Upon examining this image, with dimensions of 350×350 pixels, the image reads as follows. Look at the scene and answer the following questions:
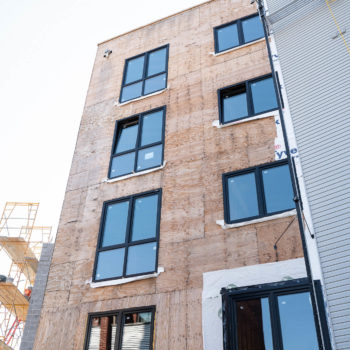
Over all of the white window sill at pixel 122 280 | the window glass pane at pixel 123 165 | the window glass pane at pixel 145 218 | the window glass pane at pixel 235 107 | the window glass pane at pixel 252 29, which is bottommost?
the white window sill at pixel 122 280

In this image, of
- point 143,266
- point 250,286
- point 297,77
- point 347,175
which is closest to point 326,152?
point 347,175

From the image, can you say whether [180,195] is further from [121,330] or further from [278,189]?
[121,330]

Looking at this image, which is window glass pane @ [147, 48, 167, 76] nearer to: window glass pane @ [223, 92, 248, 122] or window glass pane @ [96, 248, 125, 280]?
window glass pane @ [223, 92, 248, 122]

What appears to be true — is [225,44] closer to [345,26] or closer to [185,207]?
[345,26]

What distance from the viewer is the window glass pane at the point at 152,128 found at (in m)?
14.2

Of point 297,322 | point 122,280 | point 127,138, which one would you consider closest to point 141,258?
point 122,280

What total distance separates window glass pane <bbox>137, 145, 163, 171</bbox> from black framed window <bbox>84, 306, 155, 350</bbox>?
4.74m

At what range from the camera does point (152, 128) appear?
14.4m

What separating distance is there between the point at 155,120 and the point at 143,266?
18.0 feet

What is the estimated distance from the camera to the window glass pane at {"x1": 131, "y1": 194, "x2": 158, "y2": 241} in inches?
475

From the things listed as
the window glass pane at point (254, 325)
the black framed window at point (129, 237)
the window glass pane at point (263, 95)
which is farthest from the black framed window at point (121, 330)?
the window glass pane at point (263, 95)

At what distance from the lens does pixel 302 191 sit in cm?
1020

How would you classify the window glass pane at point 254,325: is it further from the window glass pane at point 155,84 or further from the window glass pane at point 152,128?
the window glass pane at point 155,84

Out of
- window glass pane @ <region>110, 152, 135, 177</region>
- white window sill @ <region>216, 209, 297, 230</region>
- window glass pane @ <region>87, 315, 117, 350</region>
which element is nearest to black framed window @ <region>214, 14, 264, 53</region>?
window glass pane @ <region>110, 152, 135, 177</region>
